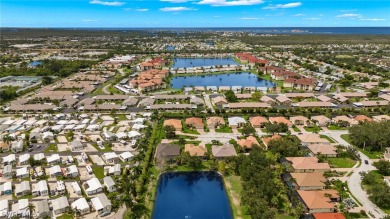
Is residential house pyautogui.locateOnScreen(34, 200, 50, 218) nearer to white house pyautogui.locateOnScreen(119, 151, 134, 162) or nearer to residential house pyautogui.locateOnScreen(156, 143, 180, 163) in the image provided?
white house pyautogui.locateOnScreen(119, 151, 134, 162)

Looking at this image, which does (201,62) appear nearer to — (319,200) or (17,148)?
(17,148)

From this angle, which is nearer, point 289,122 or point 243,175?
point 243,175

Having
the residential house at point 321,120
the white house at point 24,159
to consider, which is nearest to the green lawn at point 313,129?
the residential house at point 321,120

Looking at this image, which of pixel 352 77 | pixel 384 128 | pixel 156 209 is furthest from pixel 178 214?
pixel 352 77

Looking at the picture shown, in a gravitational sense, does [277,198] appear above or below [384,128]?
below

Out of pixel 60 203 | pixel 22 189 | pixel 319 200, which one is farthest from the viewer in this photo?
pixel 22 189

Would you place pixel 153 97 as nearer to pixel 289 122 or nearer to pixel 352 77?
pixel 289 122

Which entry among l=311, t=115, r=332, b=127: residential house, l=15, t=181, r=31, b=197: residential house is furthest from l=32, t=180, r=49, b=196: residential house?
l=311, t=115, r=332, b=127: residential house

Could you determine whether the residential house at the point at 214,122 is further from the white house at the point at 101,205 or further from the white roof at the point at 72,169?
the white house at the point at 101,205

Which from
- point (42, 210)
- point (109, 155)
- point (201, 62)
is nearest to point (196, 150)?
point (109, 155)
